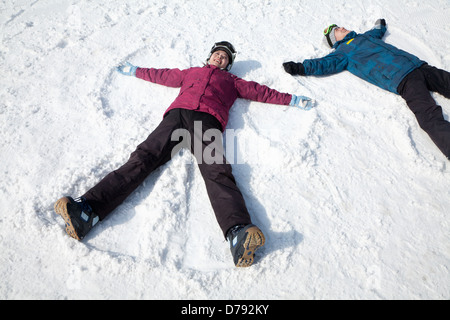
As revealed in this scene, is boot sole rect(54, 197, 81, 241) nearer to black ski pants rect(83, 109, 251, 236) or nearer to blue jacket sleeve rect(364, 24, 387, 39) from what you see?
black ski pants rect(83, 109, 251, 236)

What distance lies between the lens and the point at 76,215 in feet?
6.10

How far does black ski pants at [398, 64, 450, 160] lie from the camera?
2.61 meters

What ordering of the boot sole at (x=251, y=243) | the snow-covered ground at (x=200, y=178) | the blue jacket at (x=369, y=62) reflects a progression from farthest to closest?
the blue jacket at (x=369, y=62) < the snow-covered ground at (x=200, y=178) < the boot sole at (x=251, y=243)

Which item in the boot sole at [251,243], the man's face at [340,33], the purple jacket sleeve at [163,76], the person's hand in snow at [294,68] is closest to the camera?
the boot sole at [251,243]

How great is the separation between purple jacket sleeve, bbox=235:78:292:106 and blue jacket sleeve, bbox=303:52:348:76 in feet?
2.11

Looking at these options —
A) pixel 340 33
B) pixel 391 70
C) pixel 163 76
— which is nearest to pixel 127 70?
pixel 163 76

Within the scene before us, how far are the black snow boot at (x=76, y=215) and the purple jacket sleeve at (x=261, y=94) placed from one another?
72.0 inches

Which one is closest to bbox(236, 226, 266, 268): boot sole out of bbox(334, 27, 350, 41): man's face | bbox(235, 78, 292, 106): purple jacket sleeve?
bbox(235, 78, 292, 106): purple jacket sleeve

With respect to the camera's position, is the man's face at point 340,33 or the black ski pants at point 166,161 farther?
the man's face at point 340,33

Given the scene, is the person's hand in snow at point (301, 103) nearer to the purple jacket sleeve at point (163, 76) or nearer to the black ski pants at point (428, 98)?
the black ski pants at point (428, 98)

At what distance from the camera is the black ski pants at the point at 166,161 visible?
201cm

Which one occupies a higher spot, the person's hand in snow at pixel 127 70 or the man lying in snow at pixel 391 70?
the man lying in snow at pixel 391 70

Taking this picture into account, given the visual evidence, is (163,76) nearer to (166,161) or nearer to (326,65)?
(166,161)

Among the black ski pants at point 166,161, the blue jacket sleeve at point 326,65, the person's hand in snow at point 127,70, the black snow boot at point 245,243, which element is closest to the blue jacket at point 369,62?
the blue jacket sleeve at point 326,65
